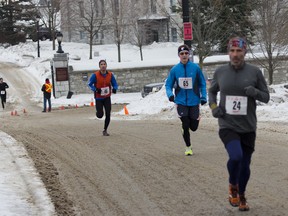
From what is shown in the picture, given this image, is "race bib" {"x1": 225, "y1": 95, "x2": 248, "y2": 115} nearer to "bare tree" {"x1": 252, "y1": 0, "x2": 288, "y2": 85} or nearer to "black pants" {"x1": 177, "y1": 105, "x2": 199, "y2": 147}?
"black pants" {"x1": 177, "y1": 105, "x2": 199, "y2": 147}

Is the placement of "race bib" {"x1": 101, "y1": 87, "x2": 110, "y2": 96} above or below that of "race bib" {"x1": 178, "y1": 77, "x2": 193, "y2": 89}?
below

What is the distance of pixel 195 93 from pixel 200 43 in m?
20.2

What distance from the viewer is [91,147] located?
1148cm

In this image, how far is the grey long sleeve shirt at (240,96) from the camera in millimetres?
5918

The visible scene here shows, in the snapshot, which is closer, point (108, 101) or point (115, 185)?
point (115, 185)

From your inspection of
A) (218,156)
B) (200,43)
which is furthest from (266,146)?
(200,43)

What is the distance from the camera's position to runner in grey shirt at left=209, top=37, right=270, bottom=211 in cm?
587

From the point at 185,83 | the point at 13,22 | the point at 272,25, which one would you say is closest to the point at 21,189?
the point at 185,83

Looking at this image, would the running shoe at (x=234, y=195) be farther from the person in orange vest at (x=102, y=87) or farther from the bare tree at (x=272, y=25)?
the bare tree at (x=272, y=25)

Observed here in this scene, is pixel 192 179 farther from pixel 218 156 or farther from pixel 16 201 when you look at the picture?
pixel 16 201

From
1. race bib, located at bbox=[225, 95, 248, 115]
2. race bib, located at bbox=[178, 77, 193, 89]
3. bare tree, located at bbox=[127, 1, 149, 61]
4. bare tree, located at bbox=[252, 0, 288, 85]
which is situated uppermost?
bare tree, located at bbox=[127, 1, 149, 61]

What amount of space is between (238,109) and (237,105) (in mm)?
43

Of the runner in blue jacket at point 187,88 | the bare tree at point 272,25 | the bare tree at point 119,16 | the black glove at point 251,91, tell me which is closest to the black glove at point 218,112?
the black glove at point 251,91

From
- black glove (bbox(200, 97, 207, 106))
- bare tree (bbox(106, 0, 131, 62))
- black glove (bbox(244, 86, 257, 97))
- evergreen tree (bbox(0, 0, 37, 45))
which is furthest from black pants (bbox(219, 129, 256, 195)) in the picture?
evergreen tree (bbox(0, 0, 37, 45))
